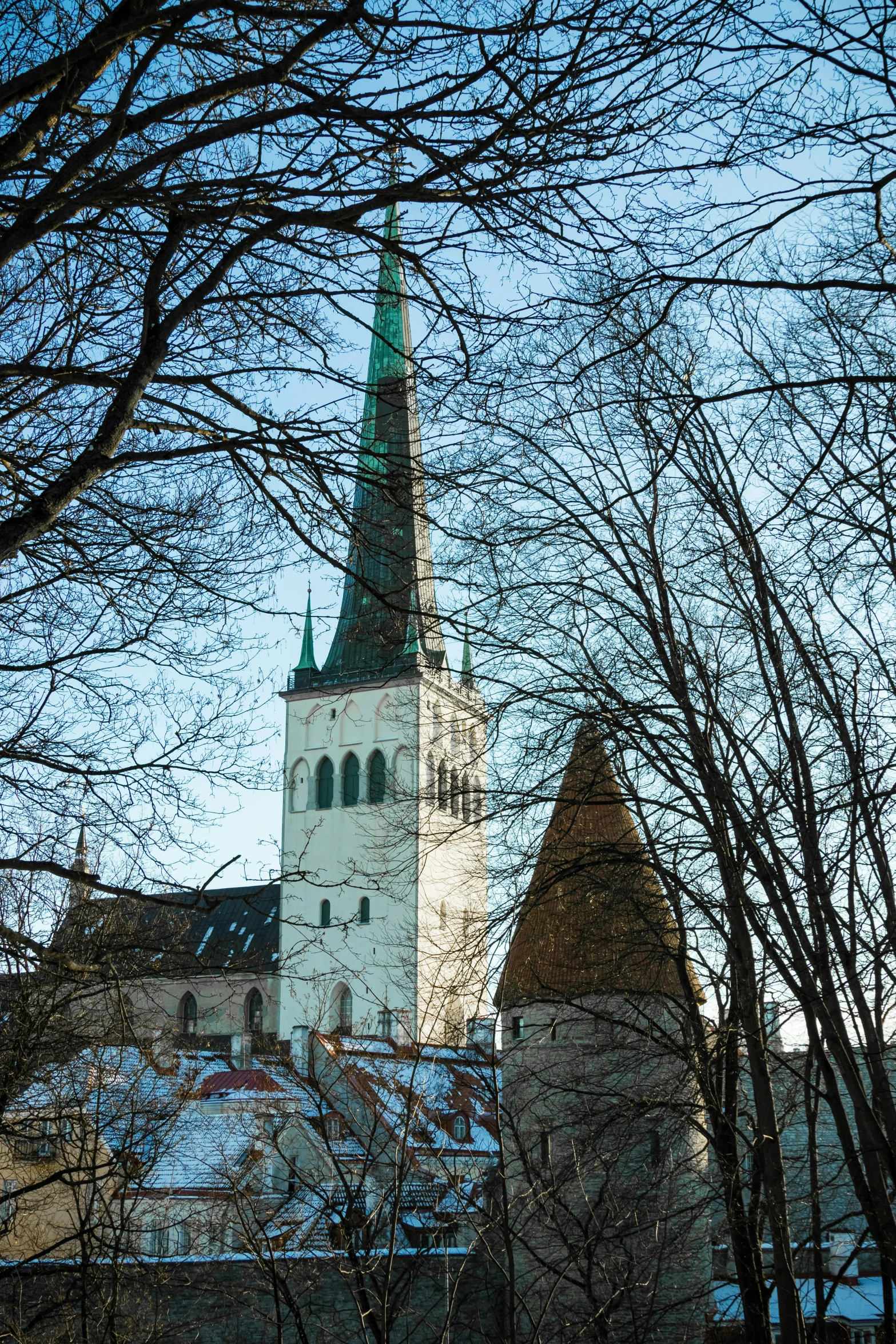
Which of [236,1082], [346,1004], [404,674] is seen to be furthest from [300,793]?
[404,674]

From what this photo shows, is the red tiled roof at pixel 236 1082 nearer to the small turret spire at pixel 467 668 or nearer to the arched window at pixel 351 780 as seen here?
the small turret spire at pixel 467 668

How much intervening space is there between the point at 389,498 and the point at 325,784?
45.3 metres

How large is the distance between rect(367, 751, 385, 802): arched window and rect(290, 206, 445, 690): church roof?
39592mm

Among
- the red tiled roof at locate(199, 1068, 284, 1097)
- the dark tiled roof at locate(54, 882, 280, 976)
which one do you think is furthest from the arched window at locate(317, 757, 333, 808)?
the dark tiled roof at locate(54, 882, 280, 976)

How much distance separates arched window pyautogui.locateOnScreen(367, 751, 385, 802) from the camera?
47.0 meters

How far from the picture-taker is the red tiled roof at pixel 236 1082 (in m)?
24.1

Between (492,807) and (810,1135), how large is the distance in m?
3.32

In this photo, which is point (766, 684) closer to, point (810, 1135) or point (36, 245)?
point (810, 1135)

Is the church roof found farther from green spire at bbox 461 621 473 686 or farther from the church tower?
green spire at bbox 461 621 473 686

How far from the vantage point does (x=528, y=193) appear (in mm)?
4473

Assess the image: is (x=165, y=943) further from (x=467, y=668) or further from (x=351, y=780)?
(x=351, y=780)

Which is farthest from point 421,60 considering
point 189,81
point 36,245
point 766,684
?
point 766,684

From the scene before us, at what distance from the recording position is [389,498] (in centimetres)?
540

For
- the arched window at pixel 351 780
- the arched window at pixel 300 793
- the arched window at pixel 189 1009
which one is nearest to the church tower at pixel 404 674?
the arched window at pixel 351 780
